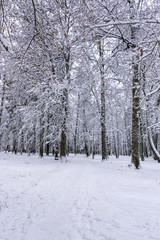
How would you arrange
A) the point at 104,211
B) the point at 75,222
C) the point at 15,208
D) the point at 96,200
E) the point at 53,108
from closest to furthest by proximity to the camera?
1. the point at 75,222
2. the point at 104,211
3. the point at 15,208
4. the point at 96,200
5. the point at 53,108

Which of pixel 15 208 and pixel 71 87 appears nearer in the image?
pixel 15 208

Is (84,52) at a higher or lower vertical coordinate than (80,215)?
higher

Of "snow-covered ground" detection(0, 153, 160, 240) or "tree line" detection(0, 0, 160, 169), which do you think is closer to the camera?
"snow-covered ground" detection(0, 153, 160, 240)

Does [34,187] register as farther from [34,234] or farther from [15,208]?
[34,234]

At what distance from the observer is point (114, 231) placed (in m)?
2.44

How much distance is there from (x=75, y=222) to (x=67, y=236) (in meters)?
0.45

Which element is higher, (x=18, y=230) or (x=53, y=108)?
(x=53, y=108)

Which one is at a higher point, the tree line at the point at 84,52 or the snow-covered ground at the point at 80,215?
the tree line at the point at 84,52

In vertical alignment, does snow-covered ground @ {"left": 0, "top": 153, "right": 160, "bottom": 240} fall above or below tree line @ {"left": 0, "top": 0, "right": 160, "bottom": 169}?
below

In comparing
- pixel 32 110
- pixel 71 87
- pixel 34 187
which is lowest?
pixel 34 187

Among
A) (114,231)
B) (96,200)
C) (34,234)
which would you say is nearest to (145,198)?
(96,200)

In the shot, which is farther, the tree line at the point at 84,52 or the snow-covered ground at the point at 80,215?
the tree line at the point at 84,52

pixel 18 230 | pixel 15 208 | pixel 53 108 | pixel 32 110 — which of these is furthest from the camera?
pixel 53 108

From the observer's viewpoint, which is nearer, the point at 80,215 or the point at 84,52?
the point at 80,215
